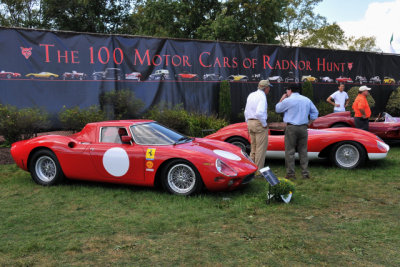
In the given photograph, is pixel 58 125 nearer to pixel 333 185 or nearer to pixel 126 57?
pixel 126 57

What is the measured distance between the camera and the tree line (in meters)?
23.2

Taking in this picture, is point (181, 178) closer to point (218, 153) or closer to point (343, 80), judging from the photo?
point (218, 153)

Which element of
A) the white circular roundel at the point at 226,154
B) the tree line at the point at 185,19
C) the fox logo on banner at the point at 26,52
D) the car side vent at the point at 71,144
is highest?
the tree line at the point at 185,19

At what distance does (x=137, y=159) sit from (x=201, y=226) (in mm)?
1868

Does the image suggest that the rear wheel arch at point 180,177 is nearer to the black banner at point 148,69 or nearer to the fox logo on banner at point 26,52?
the black banner at point 148,69

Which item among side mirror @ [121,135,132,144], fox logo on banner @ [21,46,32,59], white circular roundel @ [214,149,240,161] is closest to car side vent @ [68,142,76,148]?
side mirror @ [121,135,132,144]

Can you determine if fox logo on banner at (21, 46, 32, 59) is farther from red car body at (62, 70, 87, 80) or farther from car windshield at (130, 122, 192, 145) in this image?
car windshield at (130, 122, 192, 145)

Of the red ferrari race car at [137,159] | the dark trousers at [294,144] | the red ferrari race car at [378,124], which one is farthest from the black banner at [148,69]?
the dark trousers at [294,144]

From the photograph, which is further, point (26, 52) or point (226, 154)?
point (26, 52)

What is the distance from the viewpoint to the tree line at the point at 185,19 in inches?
912

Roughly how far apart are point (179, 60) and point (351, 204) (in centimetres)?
861

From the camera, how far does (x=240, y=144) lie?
8.02 metres

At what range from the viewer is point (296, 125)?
658 cm

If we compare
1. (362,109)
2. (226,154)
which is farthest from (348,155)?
(226,154)
